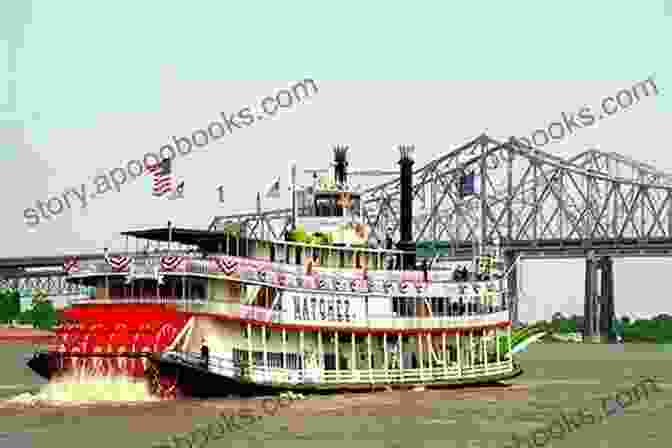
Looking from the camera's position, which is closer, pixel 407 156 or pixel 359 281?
pixel 359 281

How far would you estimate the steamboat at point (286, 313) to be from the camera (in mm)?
42344

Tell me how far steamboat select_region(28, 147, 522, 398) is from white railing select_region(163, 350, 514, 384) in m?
0.05

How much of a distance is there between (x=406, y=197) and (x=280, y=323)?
12.6m

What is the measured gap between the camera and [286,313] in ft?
147

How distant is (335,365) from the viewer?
1850 inches

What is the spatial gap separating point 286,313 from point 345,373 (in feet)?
12.0

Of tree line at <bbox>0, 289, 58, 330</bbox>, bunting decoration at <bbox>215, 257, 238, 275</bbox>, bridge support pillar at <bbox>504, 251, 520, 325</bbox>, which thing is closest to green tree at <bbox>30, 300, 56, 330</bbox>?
tree line at <bbox>0, 289, 58, 330</bbox>

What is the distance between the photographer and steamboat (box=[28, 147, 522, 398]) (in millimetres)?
42344

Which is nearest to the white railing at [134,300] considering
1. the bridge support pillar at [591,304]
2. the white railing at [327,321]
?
the white railing at [327,321]

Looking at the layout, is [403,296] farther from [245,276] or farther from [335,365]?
[245,276]

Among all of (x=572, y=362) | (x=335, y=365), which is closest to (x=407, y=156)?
(x=335, y=365)

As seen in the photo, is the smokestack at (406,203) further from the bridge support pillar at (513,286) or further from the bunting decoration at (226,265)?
the bridge support pillar at (513,286)

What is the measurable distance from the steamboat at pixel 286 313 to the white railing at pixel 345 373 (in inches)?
1.9

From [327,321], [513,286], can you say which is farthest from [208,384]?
[513,286]
